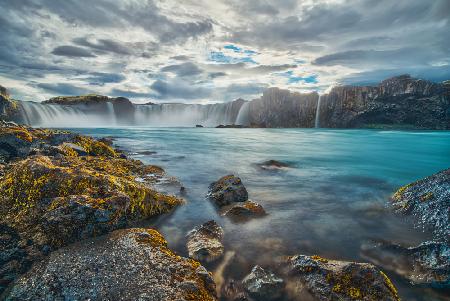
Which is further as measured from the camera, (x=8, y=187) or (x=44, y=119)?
(x=44, y=119)

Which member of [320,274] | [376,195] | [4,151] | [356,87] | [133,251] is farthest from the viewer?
[356,87]

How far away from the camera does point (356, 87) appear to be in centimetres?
11269

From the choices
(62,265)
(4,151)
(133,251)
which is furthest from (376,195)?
(4,151)

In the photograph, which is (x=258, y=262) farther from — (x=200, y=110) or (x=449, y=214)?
(x=200, y=110)

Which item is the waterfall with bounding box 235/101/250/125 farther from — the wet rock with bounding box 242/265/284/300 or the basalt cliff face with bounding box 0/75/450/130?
the wet rock with bounding box 242/265/284/300

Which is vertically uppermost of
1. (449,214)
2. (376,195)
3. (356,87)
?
(356,87)

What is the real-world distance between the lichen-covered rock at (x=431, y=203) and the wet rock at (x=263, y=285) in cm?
533

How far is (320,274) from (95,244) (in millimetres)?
4821

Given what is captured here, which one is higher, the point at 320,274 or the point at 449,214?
the point at 449,214

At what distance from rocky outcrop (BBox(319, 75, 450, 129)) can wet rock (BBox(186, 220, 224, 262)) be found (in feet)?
396

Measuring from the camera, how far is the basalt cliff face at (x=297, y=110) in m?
99.7

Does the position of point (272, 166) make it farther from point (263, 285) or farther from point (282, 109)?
point (282, 109)

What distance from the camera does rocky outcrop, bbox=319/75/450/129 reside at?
100938 millimetres

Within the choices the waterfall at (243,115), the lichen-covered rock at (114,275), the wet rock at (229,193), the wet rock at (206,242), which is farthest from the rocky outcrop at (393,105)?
the lichen-covered rock at (114,275)
